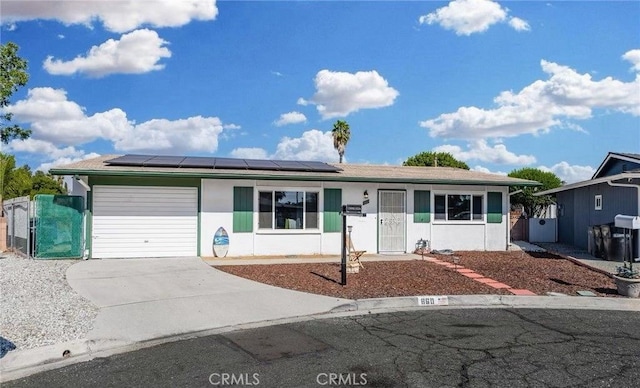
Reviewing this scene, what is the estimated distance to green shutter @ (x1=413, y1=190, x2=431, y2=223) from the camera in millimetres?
17000

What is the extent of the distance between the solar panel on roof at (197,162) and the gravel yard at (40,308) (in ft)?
16.4

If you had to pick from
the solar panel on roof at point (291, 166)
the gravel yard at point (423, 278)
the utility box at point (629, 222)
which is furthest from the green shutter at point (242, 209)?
the utility box at point (629, 222)

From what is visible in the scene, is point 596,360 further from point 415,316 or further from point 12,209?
point 12,209

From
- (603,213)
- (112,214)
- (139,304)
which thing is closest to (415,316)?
(139,304)

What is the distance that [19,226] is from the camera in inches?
619

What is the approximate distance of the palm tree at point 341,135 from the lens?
125ft

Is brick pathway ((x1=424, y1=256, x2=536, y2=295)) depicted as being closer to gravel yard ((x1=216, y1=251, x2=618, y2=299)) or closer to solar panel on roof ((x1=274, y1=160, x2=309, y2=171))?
gravel yard ((x1=216, y1=251, x2=618, y2=299))

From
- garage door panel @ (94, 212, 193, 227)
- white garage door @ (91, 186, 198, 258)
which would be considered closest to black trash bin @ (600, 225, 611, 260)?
white garage door @ (91, 186, 198, 258)

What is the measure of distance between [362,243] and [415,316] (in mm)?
8324

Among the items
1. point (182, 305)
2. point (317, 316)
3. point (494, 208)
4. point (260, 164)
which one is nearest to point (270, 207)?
point (260, 164)

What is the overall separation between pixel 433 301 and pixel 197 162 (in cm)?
1009

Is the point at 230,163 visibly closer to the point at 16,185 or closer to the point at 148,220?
the point at 148,220

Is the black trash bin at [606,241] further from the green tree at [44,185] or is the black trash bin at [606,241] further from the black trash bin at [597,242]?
the green tree at [44,185]

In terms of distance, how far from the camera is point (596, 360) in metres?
5.75
